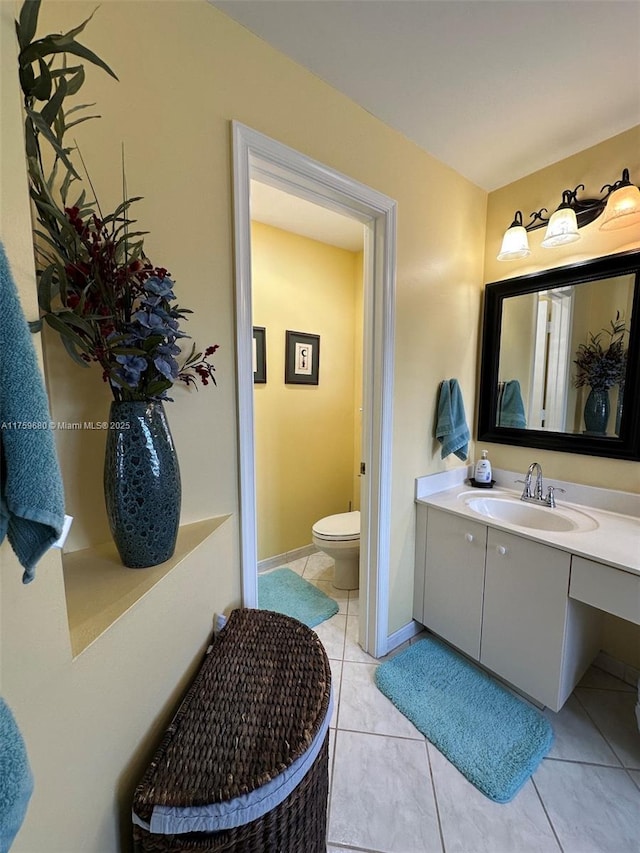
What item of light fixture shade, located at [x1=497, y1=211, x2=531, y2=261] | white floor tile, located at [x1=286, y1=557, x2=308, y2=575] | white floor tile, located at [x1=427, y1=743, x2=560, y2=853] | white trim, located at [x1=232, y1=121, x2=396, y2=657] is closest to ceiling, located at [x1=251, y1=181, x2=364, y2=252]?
white trim, located at [x1=232, y1=121, x2=396, y2=657]

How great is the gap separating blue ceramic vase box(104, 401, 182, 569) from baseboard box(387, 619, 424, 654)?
1420 millimetres

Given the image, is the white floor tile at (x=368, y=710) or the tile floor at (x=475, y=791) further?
the white floor tile at (x=368, y=710)

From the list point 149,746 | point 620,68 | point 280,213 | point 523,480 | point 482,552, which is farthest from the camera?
point 280,213

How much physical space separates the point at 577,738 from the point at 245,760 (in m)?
1.40

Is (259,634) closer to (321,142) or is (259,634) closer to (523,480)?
(523,480)

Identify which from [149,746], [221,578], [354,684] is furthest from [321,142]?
[354,684]

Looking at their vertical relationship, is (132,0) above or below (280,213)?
below

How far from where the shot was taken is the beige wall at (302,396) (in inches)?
92.0

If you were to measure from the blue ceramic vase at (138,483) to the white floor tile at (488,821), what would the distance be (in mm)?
1231

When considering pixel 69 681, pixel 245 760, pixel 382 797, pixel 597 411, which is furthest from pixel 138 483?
pixel 597 411

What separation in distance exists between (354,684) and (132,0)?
8.04 feet

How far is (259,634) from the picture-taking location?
3.39ft

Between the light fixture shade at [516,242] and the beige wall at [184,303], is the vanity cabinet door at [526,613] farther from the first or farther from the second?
the light fixture shade at [516,242]

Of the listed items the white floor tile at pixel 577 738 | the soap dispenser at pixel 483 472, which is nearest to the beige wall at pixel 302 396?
the soap dispenser at pixel 483 472
